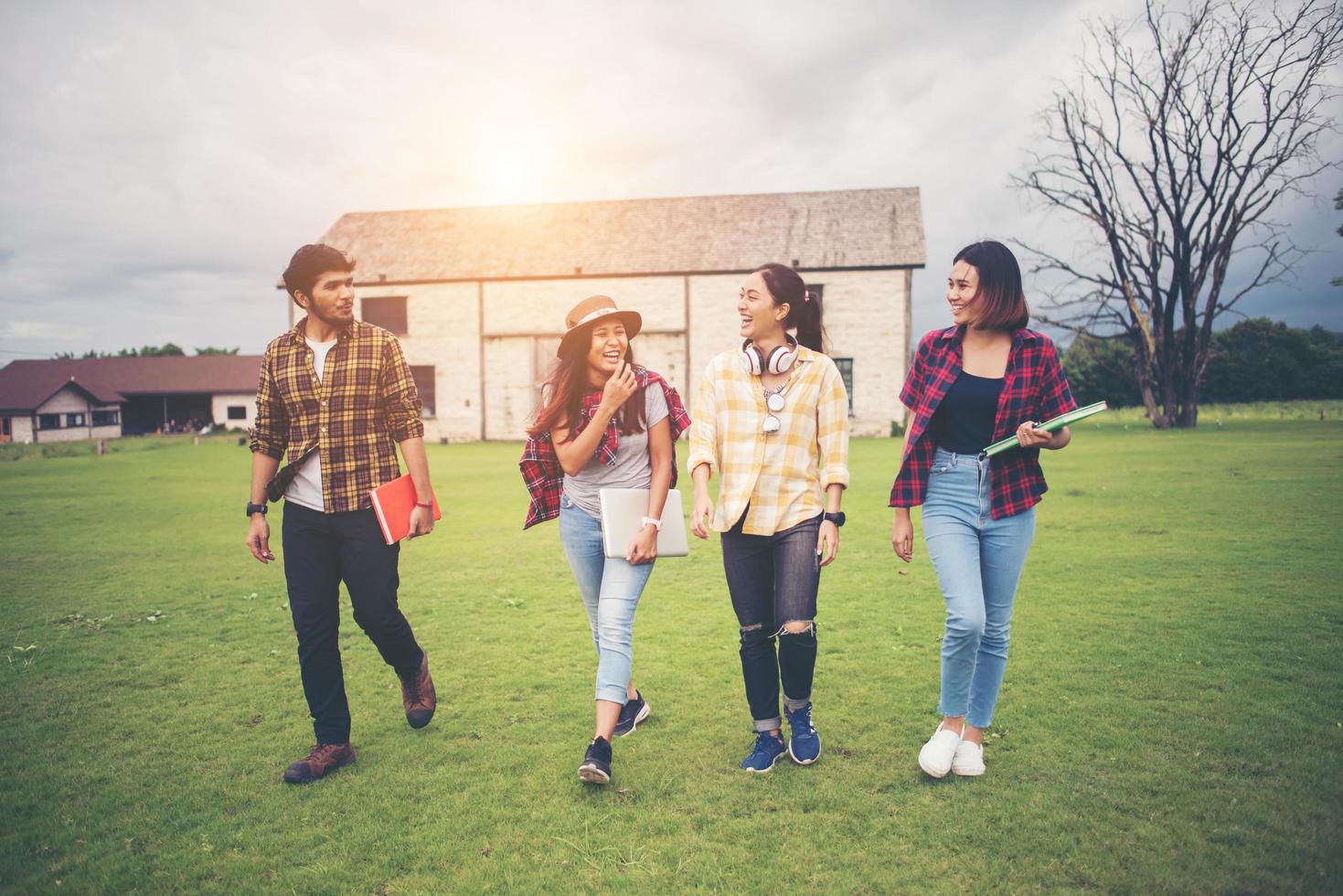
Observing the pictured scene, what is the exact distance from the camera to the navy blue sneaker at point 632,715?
14.0 ft

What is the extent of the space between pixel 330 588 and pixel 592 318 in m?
1.79

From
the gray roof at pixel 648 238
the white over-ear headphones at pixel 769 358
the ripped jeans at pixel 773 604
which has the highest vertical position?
the gray roof at pixel 648 238

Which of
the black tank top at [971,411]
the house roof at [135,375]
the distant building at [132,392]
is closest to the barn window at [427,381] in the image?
the house roof at [135,375]

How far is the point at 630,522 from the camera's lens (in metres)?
3.78

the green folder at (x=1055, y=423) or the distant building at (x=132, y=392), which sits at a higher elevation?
the distant building at (x=132, y=392)

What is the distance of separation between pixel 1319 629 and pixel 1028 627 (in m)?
1.93

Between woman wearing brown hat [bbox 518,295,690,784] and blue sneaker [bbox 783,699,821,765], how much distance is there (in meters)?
0.81

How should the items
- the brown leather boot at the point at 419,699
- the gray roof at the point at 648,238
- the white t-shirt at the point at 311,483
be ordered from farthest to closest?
the gray roof at the point at 648,238 < the brown leather boot at the point at 419,699 < the white t-shirt at the point at 311,483

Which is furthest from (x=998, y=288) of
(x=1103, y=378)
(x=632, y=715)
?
(x=1103, y=378)

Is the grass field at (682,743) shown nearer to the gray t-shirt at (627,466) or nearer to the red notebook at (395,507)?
the red notebook at (395,507)

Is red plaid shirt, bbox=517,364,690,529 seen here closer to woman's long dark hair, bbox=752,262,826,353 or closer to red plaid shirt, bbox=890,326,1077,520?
woman's long dark hair, bbox=752,262,826,353

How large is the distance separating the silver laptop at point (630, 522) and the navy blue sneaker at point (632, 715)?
0.97 meters

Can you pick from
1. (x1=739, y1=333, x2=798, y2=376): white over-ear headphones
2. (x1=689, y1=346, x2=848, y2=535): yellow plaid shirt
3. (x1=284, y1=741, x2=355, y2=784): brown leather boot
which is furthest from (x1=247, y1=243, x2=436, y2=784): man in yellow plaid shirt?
(x1=739, y1=333, x2=798, y2=376): white over-ear headphones

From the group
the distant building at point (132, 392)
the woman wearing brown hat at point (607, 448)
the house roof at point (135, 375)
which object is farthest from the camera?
the house roof at point (135, 375)
